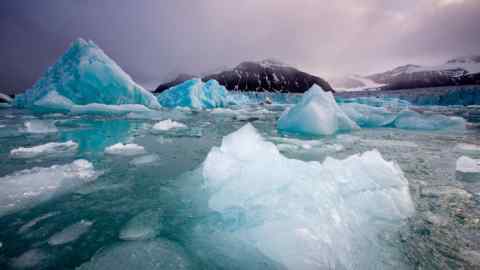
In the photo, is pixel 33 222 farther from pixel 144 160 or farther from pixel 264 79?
pixel 264 79

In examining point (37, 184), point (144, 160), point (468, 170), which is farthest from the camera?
point (144, 160)

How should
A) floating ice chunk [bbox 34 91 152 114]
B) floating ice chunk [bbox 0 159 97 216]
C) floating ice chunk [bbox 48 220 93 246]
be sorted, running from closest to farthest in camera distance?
1. floating ice chunk [bbox 48 220 93 246]
2. floating ice chunk [bbox 0 159 97 216]
3. floating ice chunk [bbox 34 91 152 114]

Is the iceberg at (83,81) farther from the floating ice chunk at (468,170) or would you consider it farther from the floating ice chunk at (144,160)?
the floating ice chunk at (468,170)

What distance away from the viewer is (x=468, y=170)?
147 inches

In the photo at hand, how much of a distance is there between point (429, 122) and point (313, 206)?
10601 millimetres

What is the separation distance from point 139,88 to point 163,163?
46.4 feet

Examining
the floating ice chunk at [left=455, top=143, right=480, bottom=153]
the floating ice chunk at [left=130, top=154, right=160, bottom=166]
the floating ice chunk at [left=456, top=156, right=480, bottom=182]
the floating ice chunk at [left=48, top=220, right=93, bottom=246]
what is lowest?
the floating ice chunk at [left=455, top=143, right=480, bottom=153]

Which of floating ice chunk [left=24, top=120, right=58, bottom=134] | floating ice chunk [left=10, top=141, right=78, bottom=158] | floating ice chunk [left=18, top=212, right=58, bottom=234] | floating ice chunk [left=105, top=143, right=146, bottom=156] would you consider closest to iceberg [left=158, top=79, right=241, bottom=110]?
floating ice chunk [left=24, top=120, right=58, bottom=134]

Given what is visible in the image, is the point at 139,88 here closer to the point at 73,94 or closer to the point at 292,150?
the point at 73,94

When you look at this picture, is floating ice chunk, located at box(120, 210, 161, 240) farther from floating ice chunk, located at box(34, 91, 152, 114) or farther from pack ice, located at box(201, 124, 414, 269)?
floating ice chunk, located at box(34, 91, 152, 114)

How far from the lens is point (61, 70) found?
49.7 feet

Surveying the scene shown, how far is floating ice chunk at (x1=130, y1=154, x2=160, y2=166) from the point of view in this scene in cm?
403

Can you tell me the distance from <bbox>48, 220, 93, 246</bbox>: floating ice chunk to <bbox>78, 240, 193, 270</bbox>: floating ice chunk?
41 centimetres

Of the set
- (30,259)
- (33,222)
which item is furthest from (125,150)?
(30,259)
